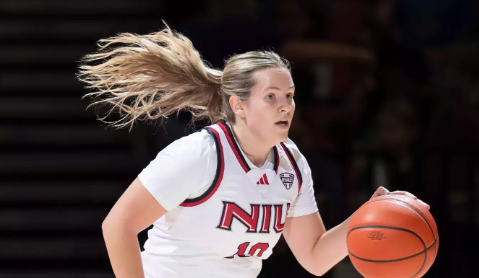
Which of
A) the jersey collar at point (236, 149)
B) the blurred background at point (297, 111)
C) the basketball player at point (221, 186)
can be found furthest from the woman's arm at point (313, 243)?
the blurred background at point (297, 111)

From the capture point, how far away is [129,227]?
93.8 inches

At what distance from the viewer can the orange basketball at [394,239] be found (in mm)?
2482

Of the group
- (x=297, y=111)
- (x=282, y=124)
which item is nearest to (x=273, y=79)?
(x=282, y=124)

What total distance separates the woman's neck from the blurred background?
2.10m

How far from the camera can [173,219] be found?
8.46 feet

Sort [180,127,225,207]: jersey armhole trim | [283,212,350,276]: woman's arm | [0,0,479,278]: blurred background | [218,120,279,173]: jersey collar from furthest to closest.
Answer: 1. [0,0,479,278]: blurred background
2. [283,212,350,276]: woman's arm
3. [218,120,279,173]: jersey collar
4. [180,127,225,207]: jersey armhole trim

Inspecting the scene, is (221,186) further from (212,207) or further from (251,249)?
(251,249)

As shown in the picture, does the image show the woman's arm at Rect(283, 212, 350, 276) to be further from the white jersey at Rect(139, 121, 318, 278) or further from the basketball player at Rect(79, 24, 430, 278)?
the white jersey at Rect(139, 121, 318, 278)

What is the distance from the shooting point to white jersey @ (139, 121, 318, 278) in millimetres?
2441

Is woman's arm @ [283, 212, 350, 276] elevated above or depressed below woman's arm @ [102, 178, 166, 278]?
below

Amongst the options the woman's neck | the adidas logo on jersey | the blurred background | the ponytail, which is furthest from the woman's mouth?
the blurred background

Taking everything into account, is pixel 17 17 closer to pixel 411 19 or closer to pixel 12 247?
pixel 12 247

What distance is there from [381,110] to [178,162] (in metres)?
3.05

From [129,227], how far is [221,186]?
37cm
